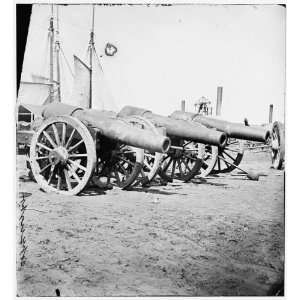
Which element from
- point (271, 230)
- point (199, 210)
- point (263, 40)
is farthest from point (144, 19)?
point (271, 230)

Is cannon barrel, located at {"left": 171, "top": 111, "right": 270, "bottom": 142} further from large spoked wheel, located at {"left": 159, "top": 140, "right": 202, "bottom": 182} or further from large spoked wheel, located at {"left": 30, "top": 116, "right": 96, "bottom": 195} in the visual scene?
large spoked wheel, located at {"left": 30, "top": 116, "right": 96, "bottom": 195}

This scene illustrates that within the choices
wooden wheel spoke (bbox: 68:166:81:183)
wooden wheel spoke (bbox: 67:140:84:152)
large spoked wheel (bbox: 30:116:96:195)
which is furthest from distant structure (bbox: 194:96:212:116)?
wooden wheel spoke (bbox: 68:166:81:183)

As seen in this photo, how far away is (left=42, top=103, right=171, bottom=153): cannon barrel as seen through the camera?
255 inches

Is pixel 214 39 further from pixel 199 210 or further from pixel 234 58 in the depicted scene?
pixel 199 210

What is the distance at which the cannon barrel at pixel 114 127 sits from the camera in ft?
21.2

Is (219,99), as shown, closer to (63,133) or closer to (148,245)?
(63,133)

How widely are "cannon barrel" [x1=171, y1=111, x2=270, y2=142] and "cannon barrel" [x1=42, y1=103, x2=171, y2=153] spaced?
6.60ft

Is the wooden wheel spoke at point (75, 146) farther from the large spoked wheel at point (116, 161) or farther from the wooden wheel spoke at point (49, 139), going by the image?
the large spoked wheel at point (116, 161)

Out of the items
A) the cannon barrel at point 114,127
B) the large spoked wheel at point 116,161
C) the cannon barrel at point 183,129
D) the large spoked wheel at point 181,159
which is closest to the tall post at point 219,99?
the cannon barrel at point 183,129

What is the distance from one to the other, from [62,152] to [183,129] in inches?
106

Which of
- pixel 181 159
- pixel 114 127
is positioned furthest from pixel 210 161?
pixel 114 127

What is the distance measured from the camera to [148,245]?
5332mm

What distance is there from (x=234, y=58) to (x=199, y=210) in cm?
238

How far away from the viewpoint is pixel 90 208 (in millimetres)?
6215
